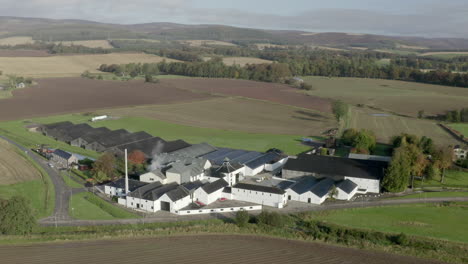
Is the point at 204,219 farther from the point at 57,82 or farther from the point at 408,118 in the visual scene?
the point at 57,82

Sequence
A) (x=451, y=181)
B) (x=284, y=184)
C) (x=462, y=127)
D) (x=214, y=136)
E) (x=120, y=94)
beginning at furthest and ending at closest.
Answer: (x=120, y=94)
(x=462, y=127)
(x=214, y=136)
(x=451, y=181)
(x=284, y=184)

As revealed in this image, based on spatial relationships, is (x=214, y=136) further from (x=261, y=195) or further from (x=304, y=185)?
(x=261, y=195)

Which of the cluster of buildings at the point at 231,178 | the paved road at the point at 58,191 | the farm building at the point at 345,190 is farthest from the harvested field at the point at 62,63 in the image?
the farm building at the point at 345,190

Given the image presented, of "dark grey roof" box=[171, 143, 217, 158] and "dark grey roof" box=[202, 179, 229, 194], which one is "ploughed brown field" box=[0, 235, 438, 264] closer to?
"dark grey roof" box=[202, 179, 229, 194]

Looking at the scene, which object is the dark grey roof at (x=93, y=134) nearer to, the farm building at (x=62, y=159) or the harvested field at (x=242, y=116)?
the farm building at (x=62, y=159)

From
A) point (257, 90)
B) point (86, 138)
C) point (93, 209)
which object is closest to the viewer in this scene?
point (93, 209)

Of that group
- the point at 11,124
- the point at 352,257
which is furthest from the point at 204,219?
the point at 11,124

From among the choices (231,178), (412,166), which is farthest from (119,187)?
(412,166)
